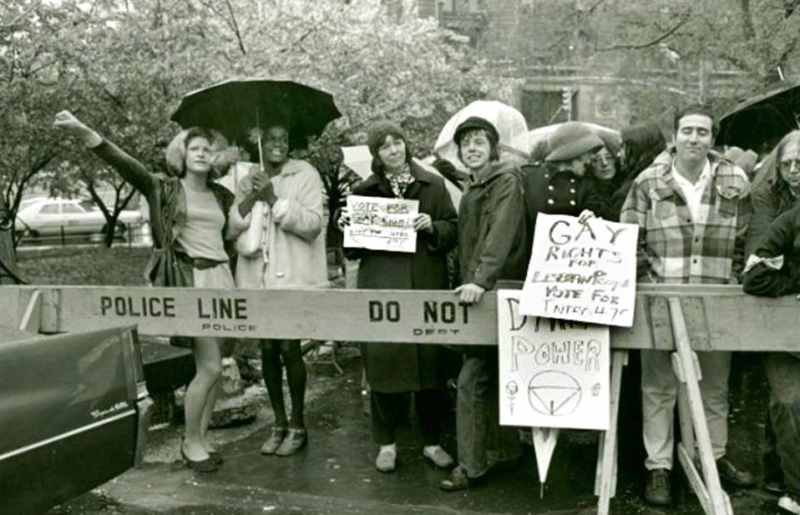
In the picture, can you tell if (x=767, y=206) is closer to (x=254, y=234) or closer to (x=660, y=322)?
(x=660, y=322)

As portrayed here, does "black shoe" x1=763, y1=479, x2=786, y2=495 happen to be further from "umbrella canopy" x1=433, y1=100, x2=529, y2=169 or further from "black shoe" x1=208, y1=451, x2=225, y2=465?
"black shoe" x1=208, y1=451, x2=225, y2=465

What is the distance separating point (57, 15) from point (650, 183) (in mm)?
8419

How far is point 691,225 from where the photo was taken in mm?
5141

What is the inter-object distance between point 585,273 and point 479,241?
3.22ft

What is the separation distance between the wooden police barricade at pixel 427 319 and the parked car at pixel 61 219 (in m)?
29.8

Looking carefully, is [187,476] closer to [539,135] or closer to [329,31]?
[539,135]

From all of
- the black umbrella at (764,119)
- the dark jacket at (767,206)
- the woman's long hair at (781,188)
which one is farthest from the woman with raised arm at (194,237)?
the black umbrella at (764,119)

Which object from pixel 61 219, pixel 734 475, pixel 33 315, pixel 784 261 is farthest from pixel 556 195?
pixel 61 219

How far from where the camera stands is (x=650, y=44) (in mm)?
17625

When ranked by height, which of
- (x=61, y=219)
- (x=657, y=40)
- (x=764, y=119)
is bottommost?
(x=61, y=219)

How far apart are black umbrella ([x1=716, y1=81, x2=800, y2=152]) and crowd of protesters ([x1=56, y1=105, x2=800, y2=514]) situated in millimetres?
834

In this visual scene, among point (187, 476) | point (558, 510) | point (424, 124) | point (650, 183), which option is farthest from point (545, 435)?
point (424, 124)

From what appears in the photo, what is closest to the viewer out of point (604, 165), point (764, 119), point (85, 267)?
point (604, 165)

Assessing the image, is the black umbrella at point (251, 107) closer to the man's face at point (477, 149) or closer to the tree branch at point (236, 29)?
the man's face at point (477, 149)
